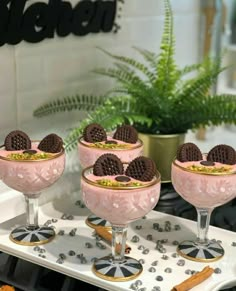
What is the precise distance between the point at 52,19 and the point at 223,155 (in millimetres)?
529

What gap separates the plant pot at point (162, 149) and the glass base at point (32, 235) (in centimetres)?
34

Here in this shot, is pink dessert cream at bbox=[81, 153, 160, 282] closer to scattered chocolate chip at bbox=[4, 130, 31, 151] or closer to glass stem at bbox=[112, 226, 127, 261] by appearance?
glass stem at bbox=[112, 226, 127, 261]

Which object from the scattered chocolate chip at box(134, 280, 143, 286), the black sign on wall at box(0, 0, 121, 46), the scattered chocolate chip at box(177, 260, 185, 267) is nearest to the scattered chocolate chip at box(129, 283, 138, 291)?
the scattered chocolate chip at box(134, 280, 143, 286)

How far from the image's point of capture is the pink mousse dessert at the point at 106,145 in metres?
1.03

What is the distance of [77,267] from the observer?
0.90 meters

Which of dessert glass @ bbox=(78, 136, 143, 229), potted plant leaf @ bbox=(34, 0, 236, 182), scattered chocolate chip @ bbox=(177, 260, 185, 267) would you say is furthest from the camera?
potted plant leaf @ bbox=(34, 0, 236, 182)

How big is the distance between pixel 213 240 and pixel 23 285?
0.34 m

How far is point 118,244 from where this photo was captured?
915 mm

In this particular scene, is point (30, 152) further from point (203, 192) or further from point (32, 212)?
point (203, 192)

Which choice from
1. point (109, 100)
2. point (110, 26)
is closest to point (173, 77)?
point (109, 100)

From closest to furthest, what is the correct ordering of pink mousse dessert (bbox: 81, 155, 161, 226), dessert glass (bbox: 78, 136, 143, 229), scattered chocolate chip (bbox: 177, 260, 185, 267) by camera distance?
1. pink mousse dessert (bbox: 81, 155, 161, 226)
2. scattered chocolate chip (bbox: 177, 260, 185, 267)
3. dessert glass (bbox: 78, 136, 143, 229)

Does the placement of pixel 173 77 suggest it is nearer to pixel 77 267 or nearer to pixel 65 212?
pixel 65 212

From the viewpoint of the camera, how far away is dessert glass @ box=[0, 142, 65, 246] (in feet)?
3.06

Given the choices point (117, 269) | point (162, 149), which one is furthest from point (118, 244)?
point (162, 149)
